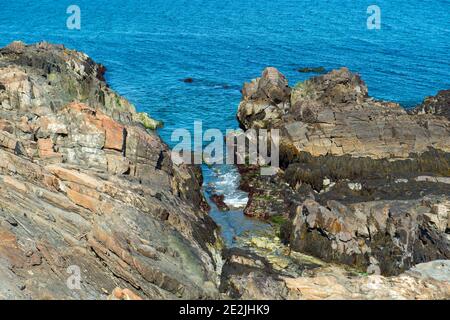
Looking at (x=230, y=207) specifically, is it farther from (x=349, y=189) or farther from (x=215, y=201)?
(x=349, y=189)

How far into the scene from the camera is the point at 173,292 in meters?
46.8

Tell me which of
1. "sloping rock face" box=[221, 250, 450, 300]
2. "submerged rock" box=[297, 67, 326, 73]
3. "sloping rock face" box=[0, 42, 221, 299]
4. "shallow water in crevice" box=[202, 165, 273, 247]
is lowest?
"shallow water in crevice" box=[202, 165, 273, 247]

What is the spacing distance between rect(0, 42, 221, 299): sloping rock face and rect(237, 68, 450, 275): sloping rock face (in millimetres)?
8887

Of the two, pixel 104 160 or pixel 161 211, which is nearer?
pixel 161 211


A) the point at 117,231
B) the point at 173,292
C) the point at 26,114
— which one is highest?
the point at 26,114

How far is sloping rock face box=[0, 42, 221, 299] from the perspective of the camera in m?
44.4

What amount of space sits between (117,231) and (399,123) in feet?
133

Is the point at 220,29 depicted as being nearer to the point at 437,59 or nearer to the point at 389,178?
the point at 437,59

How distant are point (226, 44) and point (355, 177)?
7223 centimetres

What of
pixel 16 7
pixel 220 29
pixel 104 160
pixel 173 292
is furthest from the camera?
pixel 16 7

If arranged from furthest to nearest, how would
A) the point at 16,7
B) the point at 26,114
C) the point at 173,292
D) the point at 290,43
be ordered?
the point at 16,7, the point at 290,43, the point at 26,114, the point at 173,292

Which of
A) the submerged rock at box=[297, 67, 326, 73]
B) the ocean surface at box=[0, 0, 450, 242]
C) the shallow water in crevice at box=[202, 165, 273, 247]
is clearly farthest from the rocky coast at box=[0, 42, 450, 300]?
the submerged rock at box=[297, 67, 326, 73]

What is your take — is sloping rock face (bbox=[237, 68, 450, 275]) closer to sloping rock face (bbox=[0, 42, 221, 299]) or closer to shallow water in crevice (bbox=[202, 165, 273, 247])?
shallow water in crevice (bbox=[202, 165, 273, 247])

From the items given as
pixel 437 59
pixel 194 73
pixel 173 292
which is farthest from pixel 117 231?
pixel 437 59
